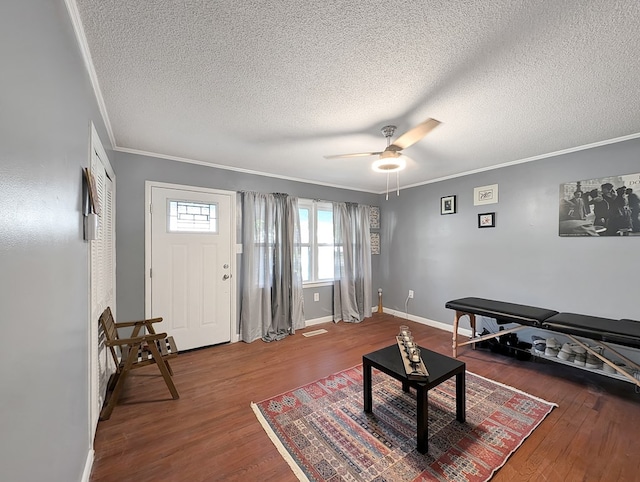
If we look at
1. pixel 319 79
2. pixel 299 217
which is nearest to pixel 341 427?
pixel 319 79

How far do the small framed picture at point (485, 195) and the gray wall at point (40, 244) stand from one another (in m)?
4.26

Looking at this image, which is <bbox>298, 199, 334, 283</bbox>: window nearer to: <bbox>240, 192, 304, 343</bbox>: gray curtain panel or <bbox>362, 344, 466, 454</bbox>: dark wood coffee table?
<bbox>240, 192, 304, 343</bbox>: gray curtain panel

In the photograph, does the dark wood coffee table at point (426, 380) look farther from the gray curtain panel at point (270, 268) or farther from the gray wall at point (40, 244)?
the gray curtain panel at point (270, 268)

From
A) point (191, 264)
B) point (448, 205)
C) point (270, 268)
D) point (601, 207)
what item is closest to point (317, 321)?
point (270, 268)

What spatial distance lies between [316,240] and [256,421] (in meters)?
2.86

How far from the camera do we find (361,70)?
1614mm

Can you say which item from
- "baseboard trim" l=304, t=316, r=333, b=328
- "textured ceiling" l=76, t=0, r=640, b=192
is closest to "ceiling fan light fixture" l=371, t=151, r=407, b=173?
"textured ceiling" l=76, t=0, r=640, b=192

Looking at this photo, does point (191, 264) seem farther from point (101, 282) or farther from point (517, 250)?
point (517, 250)

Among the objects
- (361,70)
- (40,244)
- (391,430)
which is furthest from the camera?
(391,430)

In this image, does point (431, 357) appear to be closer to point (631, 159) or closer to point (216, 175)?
point (631, 159)

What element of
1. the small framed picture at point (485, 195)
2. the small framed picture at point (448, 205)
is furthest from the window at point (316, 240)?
the small framed picture at point (485, 195)

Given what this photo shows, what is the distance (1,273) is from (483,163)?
4.21 metres

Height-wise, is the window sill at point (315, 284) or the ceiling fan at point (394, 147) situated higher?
the ceiling fan at point (394, 147)

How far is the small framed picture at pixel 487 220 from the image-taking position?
3.59m
